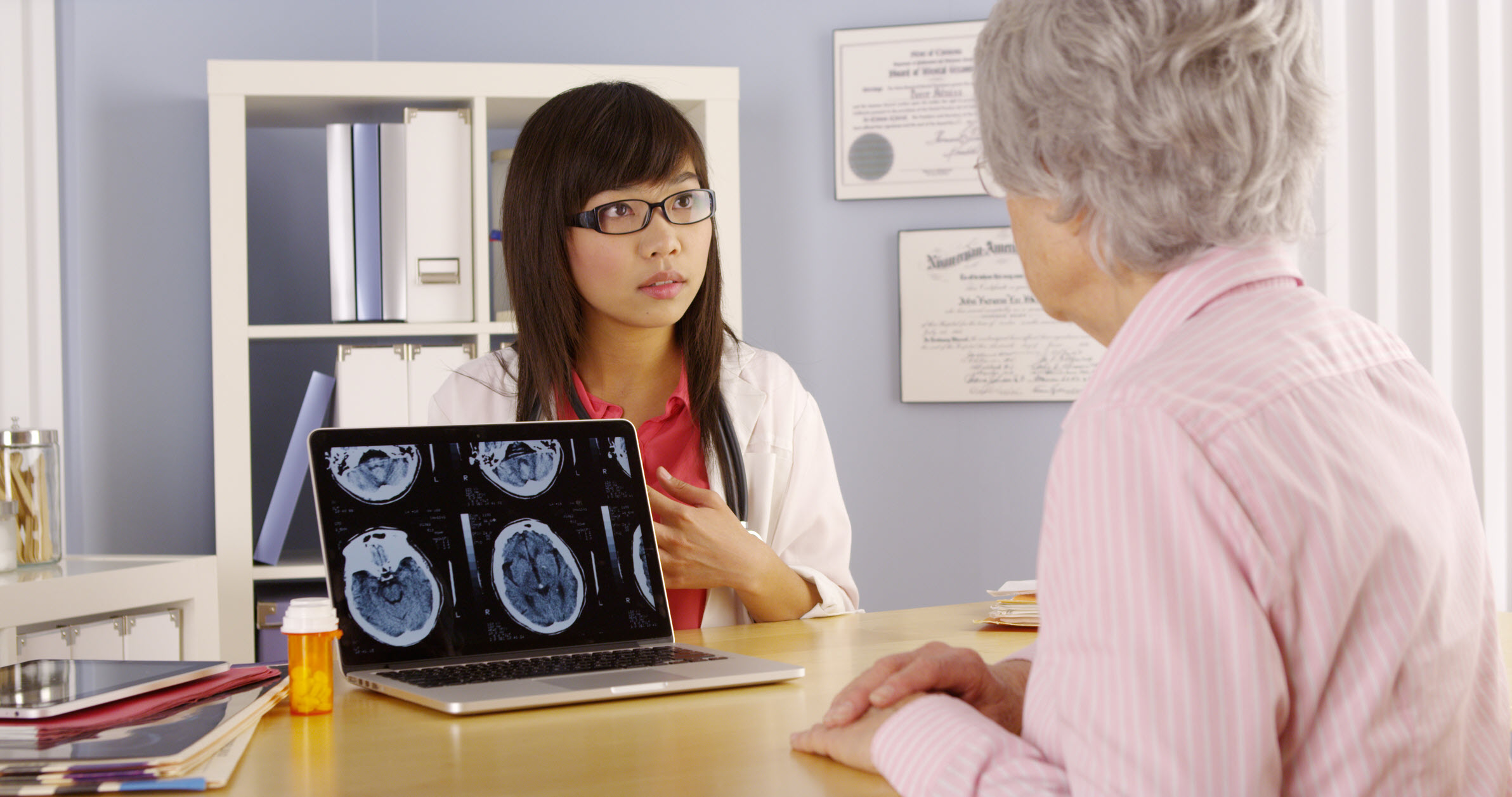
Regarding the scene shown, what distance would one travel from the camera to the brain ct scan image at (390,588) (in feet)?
3.17

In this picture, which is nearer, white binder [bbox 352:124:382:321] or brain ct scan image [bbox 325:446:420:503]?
brain ct scan image [bbox 325:446:420:503]

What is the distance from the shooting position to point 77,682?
0.81 m

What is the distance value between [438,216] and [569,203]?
0.81 meters

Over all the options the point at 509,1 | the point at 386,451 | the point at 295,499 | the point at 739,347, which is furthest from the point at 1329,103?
the point at 509,1

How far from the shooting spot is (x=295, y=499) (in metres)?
2.14

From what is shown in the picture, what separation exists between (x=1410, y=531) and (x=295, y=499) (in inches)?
77.2

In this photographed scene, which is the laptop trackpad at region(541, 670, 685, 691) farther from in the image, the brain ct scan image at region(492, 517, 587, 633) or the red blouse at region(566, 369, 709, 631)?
the red blouse at region(566, 369, 709, 631)

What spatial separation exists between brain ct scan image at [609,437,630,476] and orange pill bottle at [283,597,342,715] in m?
0.31

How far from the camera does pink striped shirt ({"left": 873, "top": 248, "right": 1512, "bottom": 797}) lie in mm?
528

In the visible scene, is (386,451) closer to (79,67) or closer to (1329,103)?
(1329,103)

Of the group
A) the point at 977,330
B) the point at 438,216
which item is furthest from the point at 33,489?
the point at 977,330

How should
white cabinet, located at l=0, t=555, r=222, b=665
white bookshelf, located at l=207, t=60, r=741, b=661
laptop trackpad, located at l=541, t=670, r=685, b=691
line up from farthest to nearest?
white bookshelf, located at l=207, t=60, r=741, b=661 → white cabinet, located at l=0, t=555, r=222, b=665 → laptop trackpad, located at l=541, t=670, r=685, b=691

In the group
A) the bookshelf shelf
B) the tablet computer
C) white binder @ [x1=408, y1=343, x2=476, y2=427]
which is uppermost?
the bookshelf shelf

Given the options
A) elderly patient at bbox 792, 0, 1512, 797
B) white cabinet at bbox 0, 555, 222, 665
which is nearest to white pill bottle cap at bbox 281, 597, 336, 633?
elderly patient at bbox 792, 0, 1512, 797
